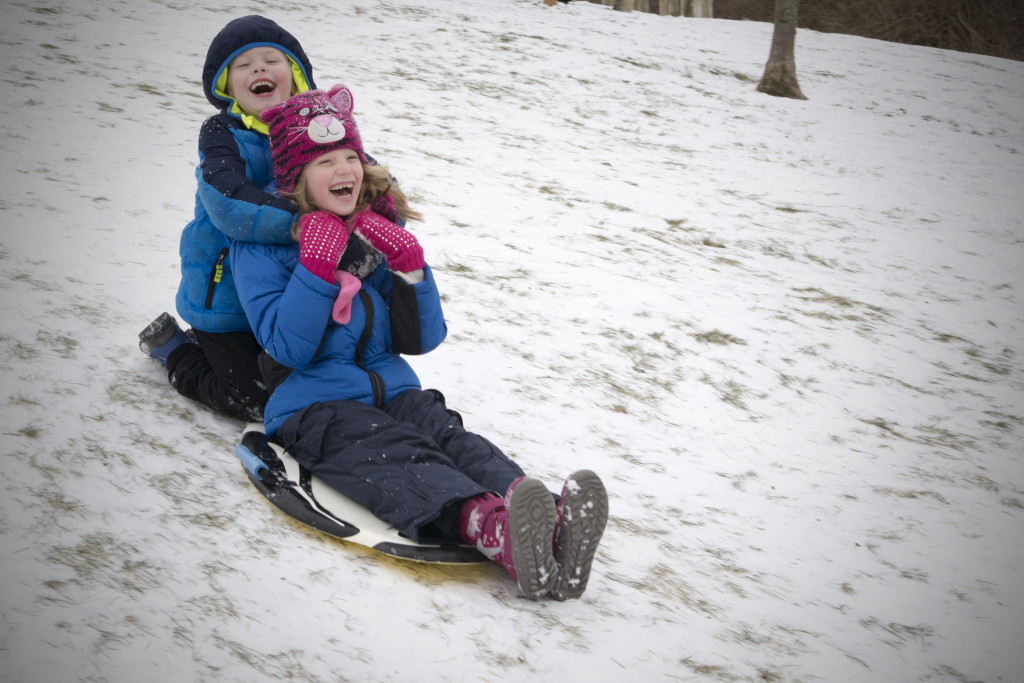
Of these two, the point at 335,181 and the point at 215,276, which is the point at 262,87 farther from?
the point at 215,276

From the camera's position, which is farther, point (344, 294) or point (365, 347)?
point (365, 347)

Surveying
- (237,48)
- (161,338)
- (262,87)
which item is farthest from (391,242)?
(161,338)

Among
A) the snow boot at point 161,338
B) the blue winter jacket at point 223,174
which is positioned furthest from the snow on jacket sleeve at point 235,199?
the snow boot at point 161,338

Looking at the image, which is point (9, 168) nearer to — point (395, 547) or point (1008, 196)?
point (395, 547)

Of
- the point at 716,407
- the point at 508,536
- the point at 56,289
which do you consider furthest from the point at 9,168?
the point at 716,407

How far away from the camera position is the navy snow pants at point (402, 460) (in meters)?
2.21

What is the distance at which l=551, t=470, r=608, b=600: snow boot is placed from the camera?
2.09 m

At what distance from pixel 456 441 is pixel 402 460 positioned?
9.9 inches

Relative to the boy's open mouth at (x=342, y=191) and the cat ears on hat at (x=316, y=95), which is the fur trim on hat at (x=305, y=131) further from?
the boy's open mouth at (x=342, y=191)

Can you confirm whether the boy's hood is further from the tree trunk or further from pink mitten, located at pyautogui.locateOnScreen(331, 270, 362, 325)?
the tree trunk

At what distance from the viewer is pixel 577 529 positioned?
2105 mm

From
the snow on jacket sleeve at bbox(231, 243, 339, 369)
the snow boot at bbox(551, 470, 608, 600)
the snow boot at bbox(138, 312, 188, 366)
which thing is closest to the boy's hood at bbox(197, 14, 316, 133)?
the snow on jacket sleeve at bbox(231, 243, 339, 369)

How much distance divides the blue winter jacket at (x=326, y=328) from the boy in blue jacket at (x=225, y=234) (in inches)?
7.3

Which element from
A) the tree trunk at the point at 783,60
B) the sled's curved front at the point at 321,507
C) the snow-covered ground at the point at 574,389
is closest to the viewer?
the snow-covered ground at the point at 574,389
